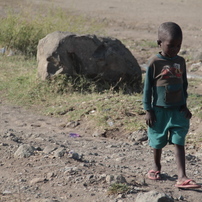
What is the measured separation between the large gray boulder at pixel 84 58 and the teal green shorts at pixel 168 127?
356 cm

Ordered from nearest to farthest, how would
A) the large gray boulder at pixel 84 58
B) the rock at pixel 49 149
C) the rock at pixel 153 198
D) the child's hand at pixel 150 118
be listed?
the rock at pixel 153 198 < the child's hand at pixel 150 118 < the rock at pixel 49 149 < the large gray boulder at pixel 84 58

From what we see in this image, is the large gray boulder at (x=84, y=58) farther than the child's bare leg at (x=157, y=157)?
Yes

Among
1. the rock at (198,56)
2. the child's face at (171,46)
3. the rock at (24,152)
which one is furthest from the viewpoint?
the rock at (198,56)

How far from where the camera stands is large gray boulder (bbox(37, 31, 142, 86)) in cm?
690

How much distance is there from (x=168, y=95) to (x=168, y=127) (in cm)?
23

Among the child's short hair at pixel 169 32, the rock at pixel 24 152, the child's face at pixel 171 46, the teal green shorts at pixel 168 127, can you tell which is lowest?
the rock at pixel 24 152

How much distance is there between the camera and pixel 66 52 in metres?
6.93

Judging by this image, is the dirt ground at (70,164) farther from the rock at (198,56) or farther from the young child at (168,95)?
the rock at (198,56)

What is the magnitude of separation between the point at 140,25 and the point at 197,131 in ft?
32.3

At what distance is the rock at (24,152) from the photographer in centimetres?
393

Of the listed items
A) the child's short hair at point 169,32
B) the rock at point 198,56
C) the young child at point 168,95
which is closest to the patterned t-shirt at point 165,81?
the young child at point 168,95

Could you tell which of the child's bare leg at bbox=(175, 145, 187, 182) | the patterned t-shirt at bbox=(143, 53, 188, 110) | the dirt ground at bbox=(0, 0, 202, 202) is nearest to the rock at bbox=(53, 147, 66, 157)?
the dirt ground at bbox=(0, 0, 202, 202)

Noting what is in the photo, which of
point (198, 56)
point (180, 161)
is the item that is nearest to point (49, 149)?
point (180, 161)

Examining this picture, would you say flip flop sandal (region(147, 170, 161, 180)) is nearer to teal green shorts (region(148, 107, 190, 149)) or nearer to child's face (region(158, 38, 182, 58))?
teal green shorts (region(148, 107, 190, 149))
